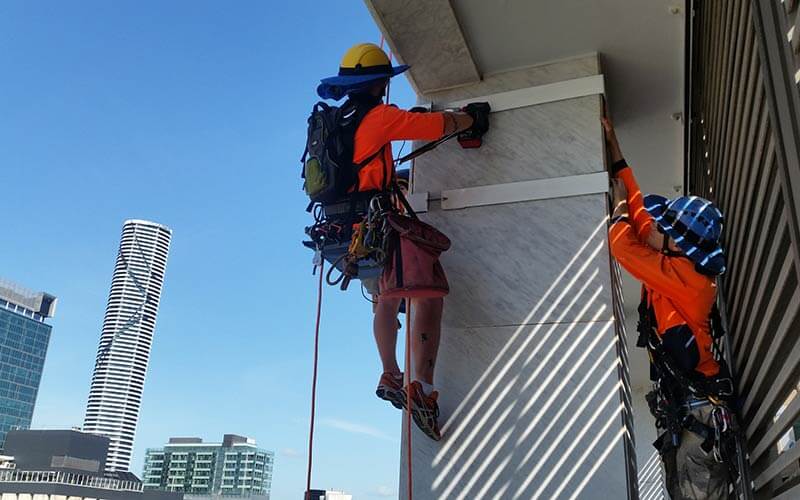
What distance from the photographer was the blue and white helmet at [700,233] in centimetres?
243

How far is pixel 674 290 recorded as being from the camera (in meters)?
2.49

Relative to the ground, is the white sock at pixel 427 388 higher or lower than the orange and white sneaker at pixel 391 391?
higher

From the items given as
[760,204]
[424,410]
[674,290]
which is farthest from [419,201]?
[760,204]

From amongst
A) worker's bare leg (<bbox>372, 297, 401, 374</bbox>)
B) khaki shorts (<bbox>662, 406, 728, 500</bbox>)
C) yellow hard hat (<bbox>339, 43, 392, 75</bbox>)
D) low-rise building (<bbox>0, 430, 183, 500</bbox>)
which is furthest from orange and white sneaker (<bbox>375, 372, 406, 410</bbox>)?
low-rise building (<bbox>0, 430, 183, 500</bbox>)

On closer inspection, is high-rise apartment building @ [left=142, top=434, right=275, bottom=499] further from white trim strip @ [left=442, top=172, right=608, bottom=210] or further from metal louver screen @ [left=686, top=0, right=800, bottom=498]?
metal louver screen @ [left=686, top=0, right=800, bottom=498]

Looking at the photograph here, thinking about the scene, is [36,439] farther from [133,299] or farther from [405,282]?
[405,282]

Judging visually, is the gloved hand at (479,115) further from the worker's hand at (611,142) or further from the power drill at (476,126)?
the worker's hand at (611,142)

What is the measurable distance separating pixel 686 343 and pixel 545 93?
67.5 inches

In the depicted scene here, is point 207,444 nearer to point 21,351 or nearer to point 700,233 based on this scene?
point 21,351

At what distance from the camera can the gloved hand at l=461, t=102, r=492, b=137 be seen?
3621 mm

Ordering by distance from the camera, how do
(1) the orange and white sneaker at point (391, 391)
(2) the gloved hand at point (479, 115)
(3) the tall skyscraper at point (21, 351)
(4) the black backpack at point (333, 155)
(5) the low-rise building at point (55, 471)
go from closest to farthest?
(1) the orange and white sneaker at point (391, 391) → (4) the black backpack at point (333, 155) → (2) the gloved hand at point (479, 115) → (5) the low-rise building at point (55, 471) → (3) the tall skyscraper at point (21, 351)

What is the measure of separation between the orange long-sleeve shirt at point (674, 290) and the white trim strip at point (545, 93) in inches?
43.0

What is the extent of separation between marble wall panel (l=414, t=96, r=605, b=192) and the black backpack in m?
0.60

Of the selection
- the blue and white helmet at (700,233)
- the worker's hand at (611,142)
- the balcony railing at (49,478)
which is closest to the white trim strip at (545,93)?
the worker's hand at (611,142)
